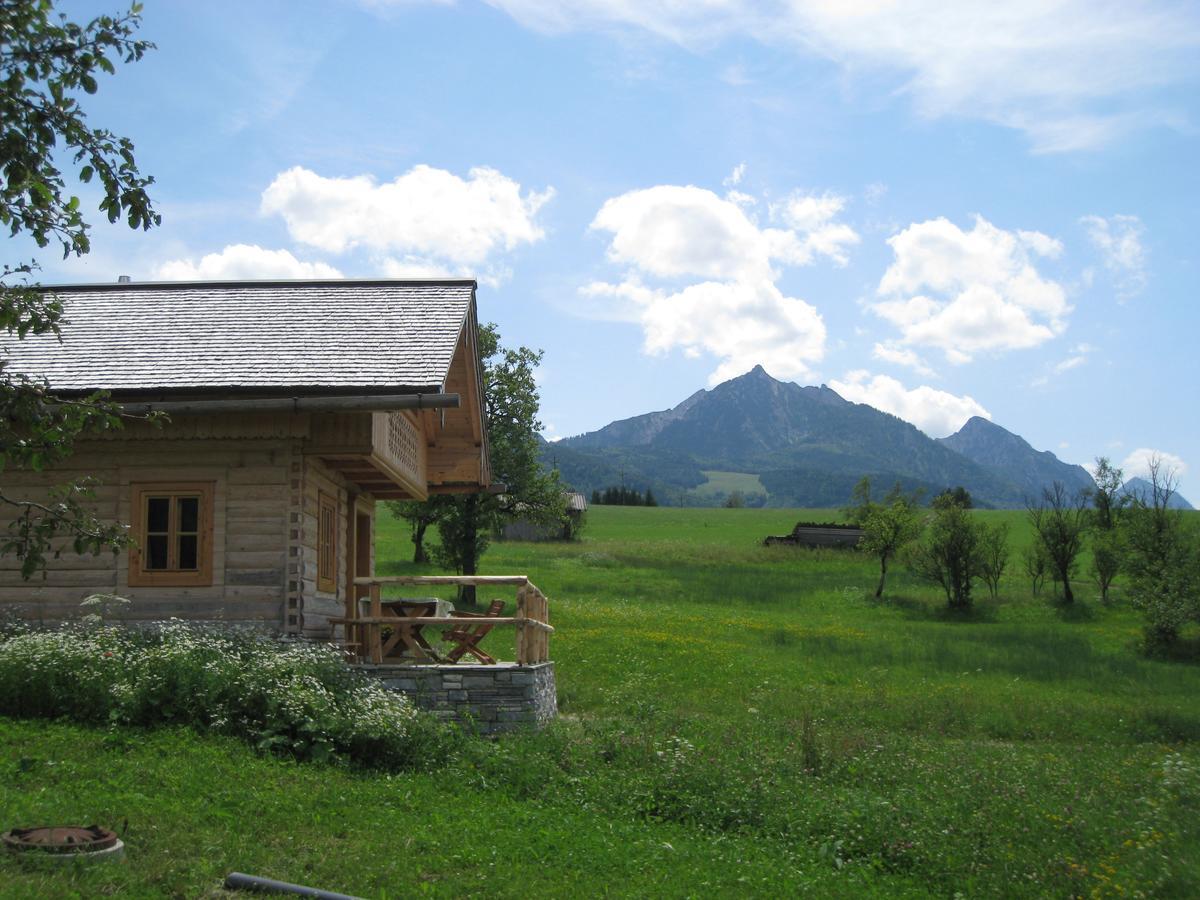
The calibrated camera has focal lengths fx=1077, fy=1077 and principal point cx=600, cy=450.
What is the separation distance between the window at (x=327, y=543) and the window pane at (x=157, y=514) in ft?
7.29

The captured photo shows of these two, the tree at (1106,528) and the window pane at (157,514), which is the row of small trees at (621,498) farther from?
the window pane at (157,514)

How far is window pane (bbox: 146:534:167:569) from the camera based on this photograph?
15492 mm

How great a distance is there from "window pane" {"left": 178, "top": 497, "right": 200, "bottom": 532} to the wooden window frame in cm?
12

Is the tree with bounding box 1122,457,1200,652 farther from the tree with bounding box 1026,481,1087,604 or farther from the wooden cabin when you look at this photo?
the wooden cabin

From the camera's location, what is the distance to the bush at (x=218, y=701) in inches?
461

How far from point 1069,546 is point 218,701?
41.6 meters

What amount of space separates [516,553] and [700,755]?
47.8 meters

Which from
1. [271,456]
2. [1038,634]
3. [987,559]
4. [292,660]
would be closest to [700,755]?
[292,660]

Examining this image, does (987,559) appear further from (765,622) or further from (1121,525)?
(765,622)

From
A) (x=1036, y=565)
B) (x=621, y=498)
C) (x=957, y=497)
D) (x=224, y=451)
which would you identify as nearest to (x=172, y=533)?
(x=224, y=451)

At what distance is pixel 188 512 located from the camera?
51.1ft

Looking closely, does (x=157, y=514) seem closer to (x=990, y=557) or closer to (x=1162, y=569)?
(x=1162, y=569)

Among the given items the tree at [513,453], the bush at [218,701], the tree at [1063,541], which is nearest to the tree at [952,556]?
the tree at [1063,541]

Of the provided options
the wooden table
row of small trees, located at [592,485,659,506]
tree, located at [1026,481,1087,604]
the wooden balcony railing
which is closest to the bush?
the wooden balcony railing
